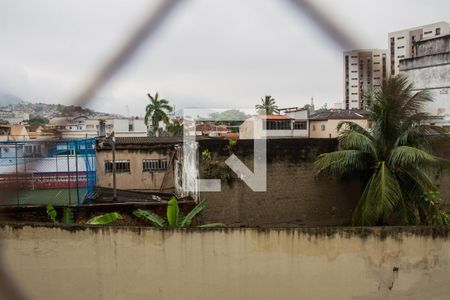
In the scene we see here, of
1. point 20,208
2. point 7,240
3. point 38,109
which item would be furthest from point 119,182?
point 38,109

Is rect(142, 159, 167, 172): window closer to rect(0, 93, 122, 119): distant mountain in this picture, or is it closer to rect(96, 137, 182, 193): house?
rect(96, 137, 182, 193): house

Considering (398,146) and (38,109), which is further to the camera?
(398,146)

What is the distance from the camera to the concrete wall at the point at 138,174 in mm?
7742

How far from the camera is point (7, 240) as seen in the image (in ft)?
9.25

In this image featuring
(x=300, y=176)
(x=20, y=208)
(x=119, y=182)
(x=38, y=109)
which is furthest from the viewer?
(x=119, y=182)

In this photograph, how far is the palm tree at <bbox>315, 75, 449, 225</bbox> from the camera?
13.1 ft

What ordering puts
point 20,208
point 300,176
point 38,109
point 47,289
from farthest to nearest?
point 300,176 → point 20,208 → point 47,289 → point 38,109

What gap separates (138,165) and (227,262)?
5219 millimetres

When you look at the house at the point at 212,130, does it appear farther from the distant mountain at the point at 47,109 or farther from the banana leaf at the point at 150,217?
the distant mountain at the point at 47,109

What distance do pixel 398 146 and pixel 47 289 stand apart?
3.78 metres

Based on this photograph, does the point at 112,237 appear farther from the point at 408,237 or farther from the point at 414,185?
the point at 414,185

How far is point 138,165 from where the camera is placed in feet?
25.6

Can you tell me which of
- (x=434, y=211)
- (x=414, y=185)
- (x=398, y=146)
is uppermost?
(x=398, y=146)

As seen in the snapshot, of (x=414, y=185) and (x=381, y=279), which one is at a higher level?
(x=414, y=185)
